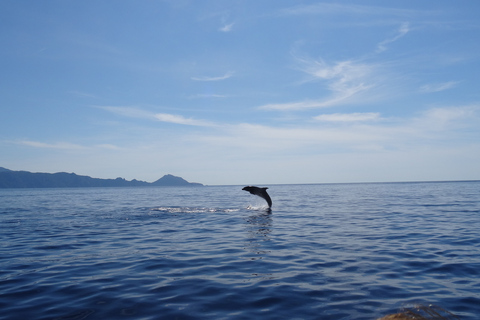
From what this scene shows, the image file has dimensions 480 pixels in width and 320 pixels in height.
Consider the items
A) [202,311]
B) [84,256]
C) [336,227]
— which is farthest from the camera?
[336,227]

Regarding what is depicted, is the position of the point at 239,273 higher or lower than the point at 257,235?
lower

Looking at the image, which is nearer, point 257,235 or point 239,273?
point 239,273

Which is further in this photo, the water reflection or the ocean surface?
the water reflection

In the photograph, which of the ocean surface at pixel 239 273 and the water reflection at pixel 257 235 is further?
the water reflection at pixel 257 235

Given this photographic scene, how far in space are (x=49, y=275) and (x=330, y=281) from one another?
851 cm

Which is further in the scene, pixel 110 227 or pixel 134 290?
pixel 110 227

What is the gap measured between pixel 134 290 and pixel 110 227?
13.2 m

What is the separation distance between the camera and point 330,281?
29.4ft

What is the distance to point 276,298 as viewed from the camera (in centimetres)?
785

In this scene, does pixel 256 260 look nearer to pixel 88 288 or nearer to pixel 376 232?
pixel 88 288

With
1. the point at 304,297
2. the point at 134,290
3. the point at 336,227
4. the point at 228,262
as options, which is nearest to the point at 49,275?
the point at 134,290

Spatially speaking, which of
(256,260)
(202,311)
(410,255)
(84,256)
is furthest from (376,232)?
(84,256)

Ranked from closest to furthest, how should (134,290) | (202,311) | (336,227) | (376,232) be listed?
(202,311) → (134,290) → (376,232) → (336,227)

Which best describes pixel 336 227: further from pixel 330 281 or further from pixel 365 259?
pixel 330 281
